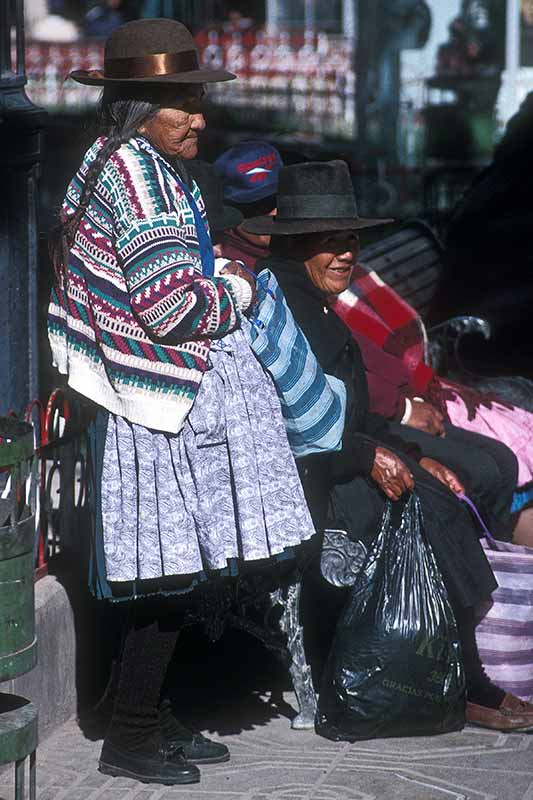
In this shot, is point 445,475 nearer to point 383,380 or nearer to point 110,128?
point 383,380

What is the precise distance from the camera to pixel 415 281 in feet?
23.5

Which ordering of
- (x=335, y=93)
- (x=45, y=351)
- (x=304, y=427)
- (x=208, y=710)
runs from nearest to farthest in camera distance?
1. (x=304, y=427)
2. (x=208, y=710)
3. (x=45, y=351)
4. (x=335, y=93)

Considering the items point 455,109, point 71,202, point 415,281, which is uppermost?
point 71,202


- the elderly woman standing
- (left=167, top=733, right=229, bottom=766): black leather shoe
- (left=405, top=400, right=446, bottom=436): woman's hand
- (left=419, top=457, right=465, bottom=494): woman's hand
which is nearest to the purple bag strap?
(left=419, top=457, right=465, bottom=494): woman's hand

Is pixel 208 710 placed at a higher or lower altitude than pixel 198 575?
lower

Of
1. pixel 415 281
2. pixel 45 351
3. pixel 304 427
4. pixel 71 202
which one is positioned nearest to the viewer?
pixel 71 202

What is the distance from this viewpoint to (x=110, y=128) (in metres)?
3.99

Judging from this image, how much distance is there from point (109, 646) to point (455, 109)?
70.0 ft

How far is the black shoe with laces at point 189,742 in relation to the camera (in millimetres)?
4359

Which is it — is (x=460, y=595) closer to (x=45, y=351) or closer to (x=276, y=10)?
(x=45, y=351)

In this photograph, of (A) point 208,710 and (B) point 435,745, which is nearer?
(B) point 435,745

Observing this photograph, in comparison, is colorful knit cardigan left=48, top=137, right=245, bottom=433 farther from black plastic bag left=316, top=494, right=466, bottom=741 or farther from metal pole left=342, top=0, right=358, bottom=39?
metal pole left=342, top=0, right=358, bottom=39

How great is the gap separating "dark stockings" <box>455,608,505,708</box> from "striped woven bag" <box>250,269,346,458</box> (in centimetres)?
77

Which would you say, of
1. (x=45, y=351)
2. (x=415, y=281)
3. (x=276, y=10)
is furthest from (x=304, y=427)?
(x=276, y=10)
